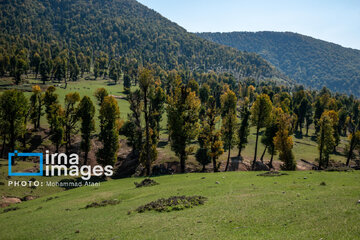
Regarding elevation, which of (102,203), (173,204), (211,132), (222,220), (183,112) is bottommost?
(102,203)

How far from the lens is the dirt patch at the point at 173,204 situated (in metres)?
20.8

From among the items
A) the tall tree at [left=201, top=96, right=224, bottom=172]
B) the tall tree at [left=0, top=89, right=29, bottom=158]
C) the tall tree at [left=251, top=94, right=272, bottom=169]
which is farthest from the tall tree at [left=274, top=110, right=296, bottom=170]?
the tall tree at [left=0, top=89, right=29, bottom=158]

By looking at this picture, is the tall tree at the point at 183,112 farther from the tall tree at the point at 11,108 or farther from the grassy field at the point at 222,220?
the tall tree at the point at 11,108

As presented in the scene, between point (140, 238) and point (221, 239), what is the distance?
5.48 m

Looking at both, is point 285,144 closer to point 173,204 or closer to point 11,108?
point 173,204

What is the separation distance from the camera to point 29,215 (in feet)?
84.9

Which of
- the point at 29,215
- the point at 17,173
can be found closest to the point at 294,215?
the point at 29,215

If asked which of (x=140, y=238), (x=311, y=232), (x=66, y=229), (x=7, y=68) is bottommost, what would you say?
(x=66, y=229)

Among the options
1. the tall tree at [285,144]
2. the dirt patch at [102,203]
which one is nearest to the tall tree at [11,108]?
the dirt patch at [102,203]

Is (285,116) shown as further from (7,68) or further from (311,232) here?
(7,68)

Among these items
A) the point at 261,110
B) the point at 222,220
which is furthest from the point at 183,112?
the point at 222,220

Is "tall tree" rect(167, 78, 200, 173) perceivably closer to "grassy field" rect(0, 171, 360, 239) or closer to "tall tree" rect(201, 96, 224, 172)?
"tall tree" rect(201, 96, 224, 172)

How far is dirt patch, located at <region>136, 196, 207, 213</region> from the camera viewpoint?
2080 cm

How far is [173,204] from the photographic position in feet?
70.7
